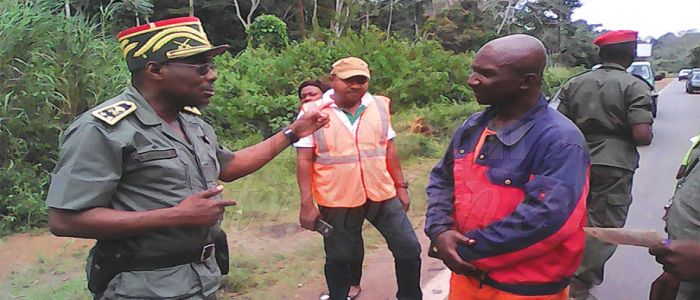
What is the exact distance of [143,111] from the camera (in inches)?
83.0

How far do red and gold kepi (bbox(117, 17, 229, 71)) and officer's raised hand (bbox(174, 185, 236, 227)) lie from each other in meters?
0.50

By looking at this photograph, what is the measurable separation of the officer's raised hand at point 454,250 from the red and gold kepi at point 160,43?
1093mm

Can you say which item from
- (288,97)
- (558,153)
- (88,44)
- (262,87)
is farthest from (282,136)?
(262,87)

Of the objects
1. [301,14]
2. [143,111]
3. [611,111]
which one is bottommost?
[301,14]

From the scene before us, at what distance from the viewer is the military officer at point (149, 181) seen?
6.39 feet

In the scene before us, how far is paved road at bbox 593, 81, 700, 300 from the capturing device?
4551mm

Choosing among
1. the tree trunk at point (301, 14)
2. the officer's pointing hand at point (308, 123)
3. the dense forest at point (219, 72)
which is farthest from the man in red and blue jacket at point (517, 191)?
the tree trunk at point (301, 14)

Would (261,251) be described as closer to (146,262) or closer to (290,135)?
(290,135)

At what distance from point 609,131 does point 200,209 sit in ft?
9.47

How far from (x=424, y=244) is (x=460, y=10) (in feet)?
80.3

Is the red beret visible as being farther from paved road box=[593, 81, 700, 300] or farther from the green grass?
the green grass

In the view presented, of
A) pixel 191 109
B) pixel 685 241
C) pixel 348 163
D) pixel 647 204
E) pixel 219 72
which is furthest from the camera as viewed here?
pixel 219 72

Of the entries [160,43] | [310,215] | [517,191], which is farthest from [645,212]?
[160,43]

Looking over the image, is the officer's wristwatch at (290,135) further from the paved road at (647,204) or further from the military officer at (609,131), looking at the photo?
the paved road at (647,204)
